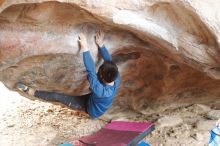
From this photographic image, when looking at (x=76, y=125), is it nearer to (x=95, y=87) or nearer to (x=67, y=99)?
(x=67, y=99)

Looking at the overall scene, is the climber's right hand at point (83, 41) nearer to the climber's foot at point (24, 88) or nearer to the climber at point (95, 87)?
the climber at point (95, 87)

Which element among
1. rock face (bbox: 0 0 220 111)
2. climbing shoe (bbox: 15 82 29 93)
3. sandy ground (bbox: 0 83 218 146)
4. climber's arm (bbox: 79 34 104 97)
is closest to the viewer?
rock face (bbox: 0 0 220 111)

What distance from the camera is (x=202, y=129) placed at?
344cm

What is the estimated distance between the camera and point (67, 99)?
9.63 feet

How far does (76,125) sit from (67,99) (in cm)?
105

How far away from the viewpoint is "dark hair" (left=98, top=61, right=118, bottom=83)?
99.5 inches

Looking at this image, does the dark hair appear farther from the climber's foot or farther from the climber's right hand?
the climber's foot

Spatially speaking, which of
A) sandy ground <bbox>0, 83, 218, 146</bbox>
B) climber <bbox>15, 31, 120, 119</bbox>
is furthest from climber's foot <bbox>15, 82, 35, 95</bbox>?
sandy ground <bbox>0, 83, 218, 146</bbox>

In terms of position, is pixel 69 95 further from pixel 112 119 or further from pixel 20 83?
pixel 112 119

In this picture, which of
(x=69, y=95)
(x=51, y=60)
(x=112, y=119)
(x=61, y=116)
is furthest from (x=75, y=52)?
(x=61, y=116)

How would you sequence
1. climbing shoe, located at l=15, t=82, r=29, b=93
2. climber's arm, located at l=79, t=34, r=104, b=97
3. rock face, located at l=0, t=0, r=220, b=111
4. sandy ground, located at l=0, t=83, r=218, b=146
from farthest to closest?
1. sandy ground, located at l=0, t=83, r=218, b=146
2. climbing shoe, located at l=15, t=82, r=29, b=93
3. climber's arm, located at l=79, t=34, r=104, b=97
4. rock face, located at l=0, t=0, r=220, b=111

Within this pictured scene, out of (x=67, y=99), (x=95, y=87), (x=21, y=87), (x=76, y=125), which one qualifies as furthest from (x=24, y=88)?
(x=76, y=125)

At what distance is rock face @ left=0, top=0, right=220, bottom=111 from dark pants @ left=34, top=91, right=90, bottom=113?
2.9 inches

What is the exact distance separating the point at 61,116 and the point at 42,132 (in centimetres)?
37
